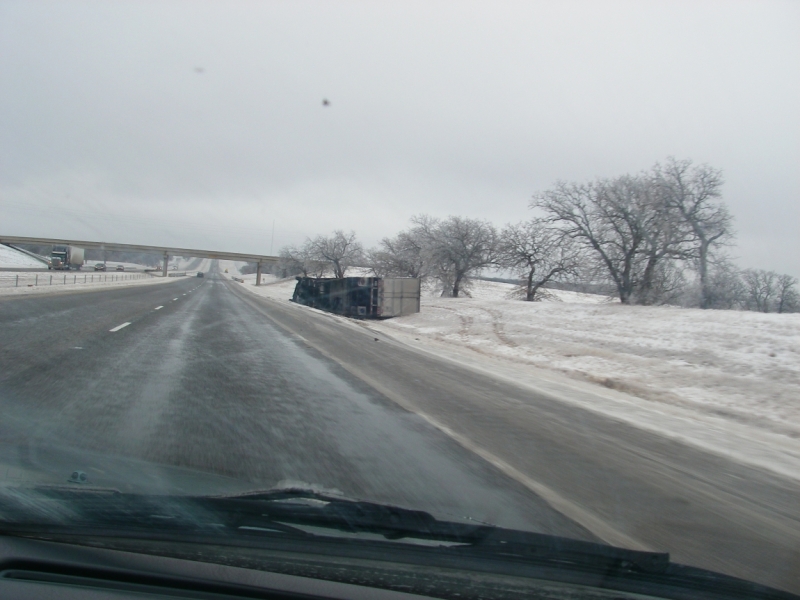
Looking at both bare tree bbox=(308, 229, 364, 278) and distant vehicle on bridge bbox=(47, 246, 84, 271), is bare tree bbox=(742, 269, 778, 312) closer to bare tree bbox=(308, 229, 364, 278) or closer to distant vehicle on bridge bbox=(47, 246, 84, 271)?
bare tree bbox=(308, 229, 364, 278)

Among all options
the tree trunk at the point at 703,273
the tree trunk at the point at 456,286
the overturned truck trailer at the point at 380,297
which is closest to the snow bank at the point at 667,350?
the overturned truck trailer at the point at 380,297

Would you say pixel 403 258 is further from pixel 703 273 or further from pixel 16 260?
pixel 16 260

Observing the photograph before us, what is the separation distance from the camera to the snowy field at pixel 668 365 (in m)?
8.59

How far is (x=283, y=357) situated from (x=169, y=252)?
7417 centimetres

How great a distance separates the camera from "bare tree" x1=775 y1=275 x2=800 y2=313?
49.8 m

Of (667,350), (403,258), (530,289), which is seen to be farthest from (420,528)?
(403,258)

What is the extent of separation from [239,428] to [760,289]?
176ft

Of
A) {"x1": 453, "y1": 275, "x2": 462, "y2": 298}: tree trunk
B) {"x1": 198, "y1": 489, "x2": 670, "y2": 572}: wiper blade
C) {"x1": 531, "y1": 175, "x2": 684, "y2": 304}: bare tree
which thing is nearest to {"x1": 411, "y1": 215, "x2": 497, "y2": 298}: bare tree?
{"x1": 453, "y1": 275, "x2": 462, "y2": 298}: tree trunk

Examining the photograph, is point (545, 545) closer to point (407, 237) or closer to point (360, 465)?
point (360, 465)

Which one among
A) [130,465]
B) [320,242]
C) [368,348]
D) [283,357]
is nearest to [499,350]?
[368,348]

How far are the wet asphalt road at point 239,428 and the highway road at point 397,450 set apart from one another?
0.03 m

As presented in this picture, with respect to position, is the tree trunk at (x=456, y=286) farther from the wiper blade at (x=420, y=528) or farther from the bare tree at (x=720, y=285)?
the wiper blade at (x=420, y=528)

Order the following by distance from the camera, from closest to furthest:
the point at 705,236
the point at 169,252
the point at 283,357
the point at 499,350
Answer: the point at 283,357, the point at 499,350, the point at 705,236, the point at 169,252

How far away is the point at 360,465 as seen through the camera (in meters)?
5.39
